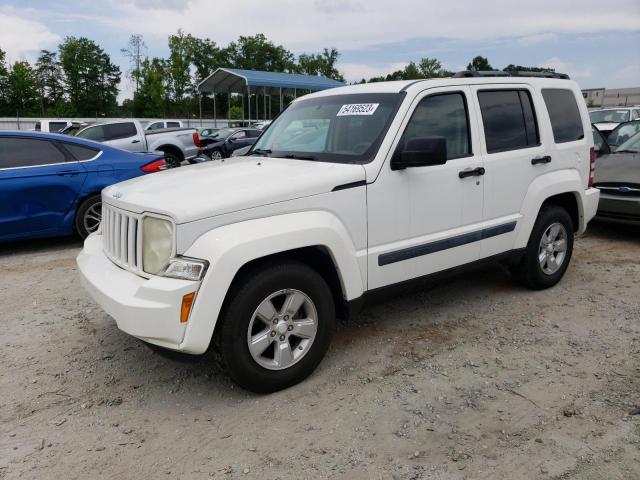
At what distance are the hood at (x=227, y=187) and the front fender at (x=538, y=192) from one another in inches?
74.5

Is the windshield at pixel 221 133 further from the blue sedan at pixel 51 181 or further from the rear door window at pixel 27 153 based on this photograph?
the rear door window at pixel 27 153

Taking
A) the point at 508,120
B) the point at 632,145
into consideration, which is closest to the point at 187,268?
the point at 508,120

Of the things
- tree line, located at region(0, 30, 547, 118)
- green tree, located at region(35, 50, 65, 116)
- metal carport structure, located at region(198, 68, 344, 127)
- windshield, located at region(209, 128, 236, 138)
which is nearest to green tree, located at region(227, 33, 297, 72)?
tree line, located at region(0, 30, 547, 118)

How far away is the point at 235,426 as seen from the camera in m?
3.02

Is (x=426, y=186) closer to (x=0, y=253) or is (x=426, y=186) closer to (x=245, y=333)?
(x=245, y=333)

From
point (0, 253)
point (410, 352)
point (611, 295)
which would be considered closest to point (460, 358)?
point (410, 352)

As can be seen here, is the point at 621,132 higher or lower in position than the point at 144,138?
lower

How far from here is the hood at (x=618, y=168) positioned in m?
6.89

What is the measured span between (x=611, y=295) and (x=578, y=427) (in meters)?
2.53

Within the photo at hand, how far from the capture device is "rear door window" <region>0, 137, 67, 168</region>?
6582mm

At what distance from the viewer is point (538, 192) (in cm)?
470

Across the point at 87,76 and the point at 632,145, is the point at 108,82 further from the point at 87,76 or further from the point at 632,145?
the point at 632,145

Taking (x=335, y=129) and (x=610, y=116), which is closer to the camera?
(x=335, y=129)

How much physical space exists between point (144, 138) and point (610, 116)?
1394cm
